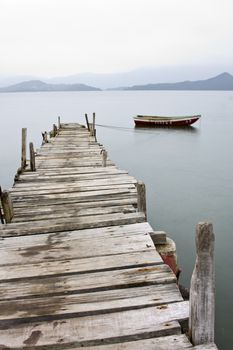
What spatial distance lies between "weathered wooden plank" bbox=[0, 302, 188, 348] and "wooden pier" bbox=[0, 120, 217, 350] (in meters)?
0.01

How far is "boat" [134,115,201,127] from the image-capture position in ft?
151

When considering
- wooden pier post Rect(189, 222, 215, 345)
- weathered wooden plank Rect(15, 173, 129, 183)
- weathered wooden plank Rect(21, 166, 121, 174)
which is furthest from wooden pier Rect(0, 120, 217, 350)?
weathered wooden plank Rect(21, 166, 121, 174)

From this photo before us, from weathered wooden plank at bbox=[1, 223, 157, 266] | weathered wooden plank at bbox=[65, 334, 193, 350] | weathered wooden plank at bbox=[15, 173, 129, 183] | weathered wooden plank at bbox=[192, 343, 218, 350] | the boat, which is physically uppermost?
the boat

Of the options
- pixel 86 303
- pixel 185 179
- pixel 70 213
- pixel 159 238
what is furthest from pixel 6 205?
pixel 185 179

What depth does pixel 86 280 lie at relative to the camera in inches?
172

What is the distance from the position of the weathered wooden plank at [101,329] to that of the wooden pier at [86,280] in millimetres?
10

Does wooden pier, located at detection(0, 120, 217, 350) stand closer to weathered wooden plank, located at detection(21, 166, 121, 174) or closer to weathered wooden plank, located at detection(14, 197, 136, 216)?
weathered wooden plank, located at detection(14, 197, 136, 216)

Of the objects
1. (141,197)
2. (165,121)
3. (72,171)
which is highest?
(165,121)

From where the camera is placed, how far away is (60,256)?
5.10m

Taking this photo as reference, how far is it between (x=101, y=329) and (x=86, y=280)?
3.09 feet

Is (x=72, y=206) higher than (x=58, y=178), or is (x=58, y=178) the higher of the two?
(x=58, y=178)

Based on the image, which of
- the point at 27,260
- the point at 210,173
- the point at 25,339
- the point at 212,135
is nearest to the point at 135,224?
the point at 27,260

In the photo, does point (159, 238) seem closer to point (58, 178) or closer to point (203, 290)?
point (203, 290)

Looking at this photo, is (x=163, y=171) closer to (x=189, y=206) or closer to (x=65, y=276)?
(x=189, y=206)
